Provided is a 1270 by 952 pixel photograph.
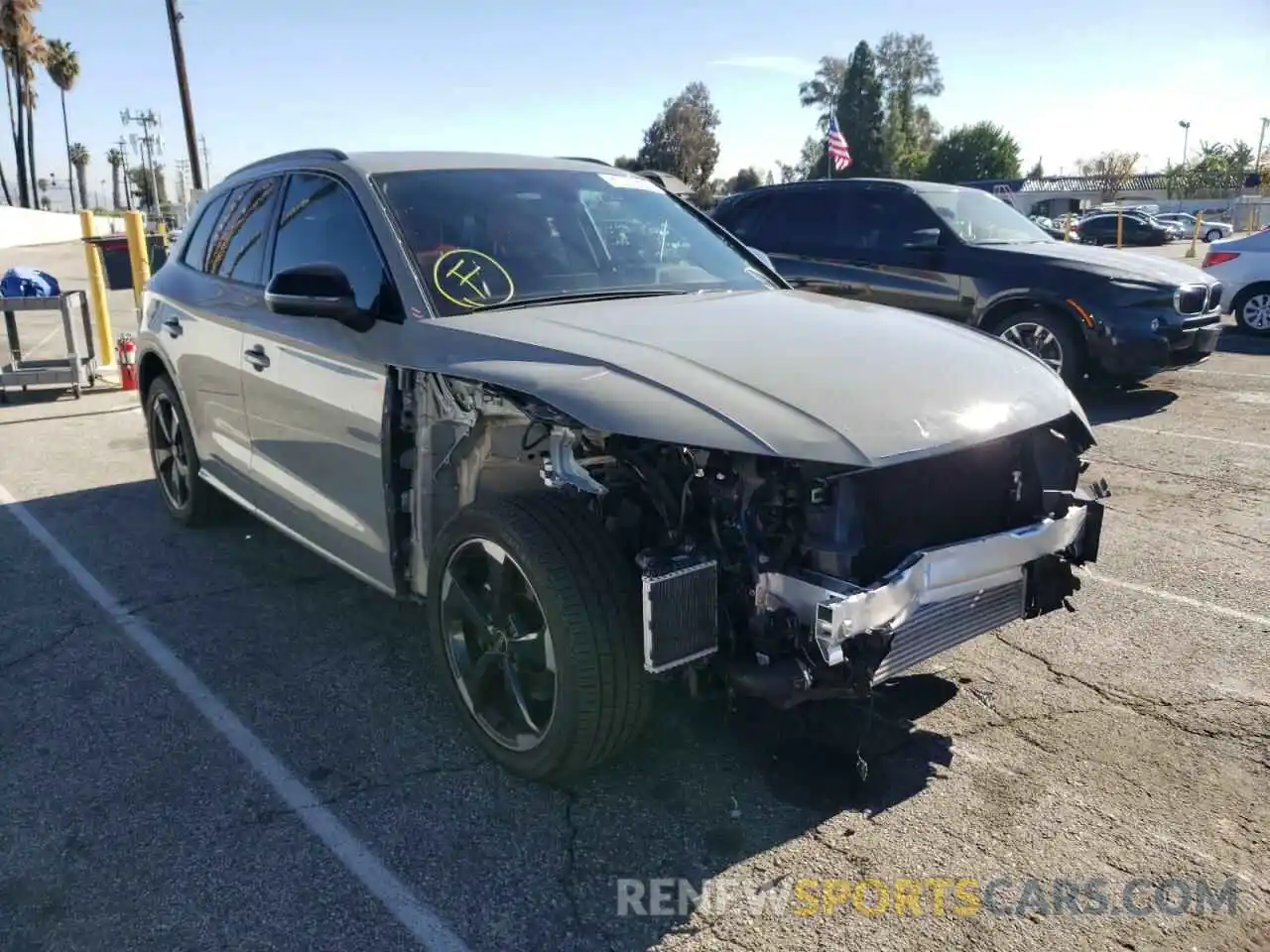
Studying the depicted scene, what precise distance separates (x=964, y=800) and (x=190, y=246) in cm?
466

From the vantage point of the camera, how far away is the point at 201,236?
5270 millimetres

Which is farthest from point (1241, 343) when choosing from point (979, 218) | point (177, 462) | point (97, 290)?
point (97, 290)

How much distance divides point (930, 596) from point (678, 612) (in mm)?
709

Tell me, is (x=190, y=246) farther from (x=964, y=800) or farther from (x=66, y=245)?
(x=66, y=245)

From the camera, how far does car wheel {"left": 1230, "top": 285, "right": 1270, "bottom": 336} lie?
12.4 metres

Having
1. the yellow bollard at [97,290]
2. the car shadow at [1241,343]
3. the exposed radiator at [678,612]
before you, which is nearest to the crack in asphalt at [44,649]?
the exposed radiator at [678,612]

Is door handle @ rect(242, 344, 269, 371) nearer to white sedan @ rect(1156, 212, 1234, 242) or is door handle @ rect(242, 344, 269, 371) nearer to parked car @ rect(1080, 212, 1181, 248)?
parked car @ rect(1080, 212, 1181, 248)

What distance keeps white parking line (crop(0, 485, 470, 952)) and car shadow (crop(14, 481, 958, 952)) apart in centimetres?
4

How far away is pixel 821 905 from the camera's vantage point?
8.50 feet

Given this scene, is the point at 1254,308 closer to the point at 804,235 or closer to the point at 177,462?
the point at 804,235

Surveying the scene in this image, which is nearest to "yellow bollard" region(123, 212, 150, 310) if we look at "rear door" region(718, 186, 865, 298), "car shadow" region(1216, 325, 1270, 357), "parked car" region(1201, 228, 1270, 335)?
"rear door" region(718, 186, 865, 298)

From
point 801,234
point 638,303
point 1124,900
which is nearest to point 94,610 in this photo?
point 638,303

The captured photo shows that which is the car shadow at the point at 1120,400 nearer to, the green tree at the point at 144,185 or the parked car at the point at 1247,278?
the parked car at the point at 1247,278

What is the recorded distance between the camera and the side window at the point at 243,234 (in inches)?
177
